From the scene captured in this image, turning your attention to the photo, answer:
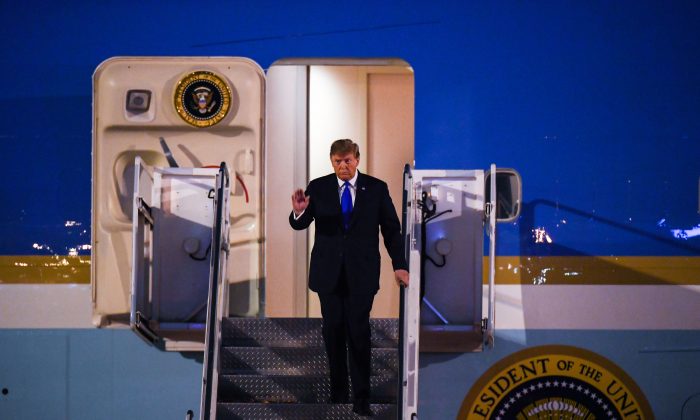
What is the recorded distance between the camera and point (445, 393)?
5152 millimetres

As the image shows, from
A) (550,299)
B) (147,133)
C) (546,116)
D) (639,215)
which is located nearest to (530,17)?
(546,116)

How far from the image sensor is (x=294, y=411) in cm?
468

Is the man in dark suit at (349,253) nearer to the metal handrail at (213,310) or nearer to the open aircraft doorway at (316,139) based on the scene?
the metal handrail at (213,310)

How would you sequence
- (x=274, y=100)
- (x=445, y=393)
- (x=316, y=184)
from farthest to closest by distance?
(x=274, y=100), (x=445, y=393), (x=316, y=184)

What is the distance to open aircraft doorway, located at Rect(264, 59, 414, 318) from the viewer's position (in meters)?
6.13

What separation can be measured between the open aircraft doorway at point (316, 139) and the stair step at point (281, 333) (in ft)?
3.14

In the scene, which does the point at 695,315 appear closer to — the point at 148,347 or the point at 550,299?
the point at 550,299

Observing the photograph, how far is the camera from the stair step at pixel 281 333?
5.13 metres

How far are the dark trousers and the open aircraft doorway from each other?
159 cm

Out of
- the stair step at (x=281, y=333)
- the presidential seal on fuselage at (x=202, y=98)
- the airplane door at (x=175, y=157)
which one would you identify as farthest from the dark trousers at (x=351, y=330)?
the presidential seal on fuselage at (x=202, y=98)

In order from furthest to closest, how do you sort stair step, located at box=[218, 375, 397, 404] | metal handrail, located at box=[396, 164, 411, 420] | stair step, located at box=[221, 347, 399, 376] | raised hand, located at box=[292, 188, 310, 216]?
stair step, located at box=[221, 347, 399, 376] → stair step, located at box=[218, 375, 397, 404] → metal handrail, located at box=[396, 164, 411, 420] → raised hand, located at box=[292, 188, 310, 216]

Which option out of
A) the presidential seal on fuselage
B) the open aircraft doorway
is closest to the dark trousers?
the presidential seal on fuselage

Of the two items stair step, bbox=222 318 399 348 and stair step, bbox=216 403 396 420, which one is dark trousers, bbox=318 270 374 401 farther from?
stair step, bbox=222 318 399 348

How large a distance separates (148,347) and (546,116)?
2809 millimetres
